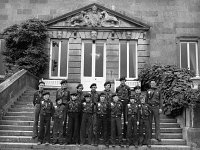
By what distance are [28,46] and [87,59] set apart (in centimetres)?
356

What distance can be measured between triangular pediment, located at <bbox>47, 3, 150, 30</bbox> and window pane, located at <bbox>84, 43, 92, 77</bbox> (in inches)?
49.7

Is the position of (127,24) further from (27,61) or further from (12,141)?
(12,141)

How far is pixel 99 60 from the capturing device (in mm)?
16781

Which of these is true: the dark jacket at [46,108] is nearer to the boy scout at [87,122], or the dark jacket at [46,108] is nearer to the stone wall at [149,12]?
the boy scout at [87,122]

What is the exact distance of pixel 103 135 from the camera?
8.95m

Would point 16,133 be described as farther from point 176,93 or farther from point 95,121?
point 176,93

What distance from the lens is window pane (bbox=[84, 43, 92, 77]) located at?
16.7m

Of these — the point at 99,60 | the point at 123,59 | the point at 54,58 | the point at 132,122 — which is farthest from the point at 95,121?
the point at 54,58

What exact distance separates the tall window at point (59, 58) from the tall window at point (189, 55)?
710 centimetres

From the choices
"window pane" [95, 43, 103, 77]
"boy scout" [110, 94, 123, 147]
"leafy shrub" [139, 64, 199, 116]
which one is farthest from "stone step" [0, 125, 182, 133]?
"window pane" [95, 43, 103, 77]

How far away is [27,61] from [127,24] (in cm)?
629

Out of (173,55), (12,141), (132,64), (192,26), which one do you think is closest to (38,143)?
(12,141)

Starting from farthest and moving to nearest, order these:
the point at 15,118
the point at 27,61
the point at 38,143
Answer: the point at 27,61
the point at 15,118
the point at 38,143

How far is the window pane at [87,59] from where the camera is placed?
1669 cm
